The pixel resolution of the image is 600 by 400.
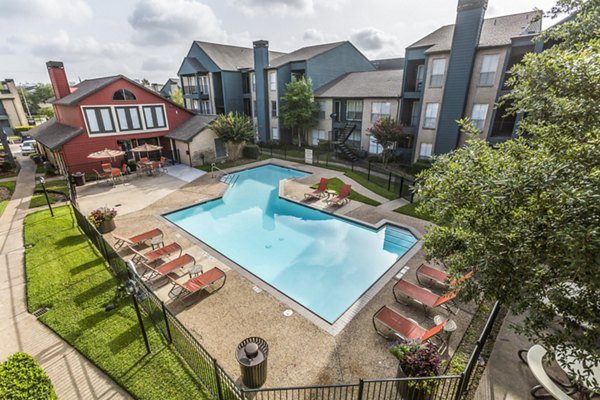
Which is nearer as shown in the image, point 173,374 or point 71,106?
point 173,374

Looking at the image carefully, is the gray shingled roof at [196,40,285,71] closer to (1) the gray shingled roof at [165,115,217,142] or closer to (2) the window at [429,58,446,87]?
(1) the gray shingled roof at [165,115,217,142]

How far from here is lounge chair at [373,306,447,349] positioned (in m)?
7.09

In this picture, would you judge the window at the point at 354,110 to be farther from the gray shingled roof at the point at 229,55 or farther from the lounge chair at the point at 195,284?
the lounge chair at the point at 195,284

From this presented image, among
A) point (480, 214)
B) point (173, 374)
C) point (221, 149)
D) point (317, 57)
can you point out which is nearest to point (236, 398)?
point (173, 374)

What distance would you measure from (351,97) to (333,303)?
2286 centimetres

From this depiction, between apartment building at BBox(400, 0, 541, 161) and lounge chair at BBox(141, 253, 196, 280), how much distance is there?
1932 centimetres

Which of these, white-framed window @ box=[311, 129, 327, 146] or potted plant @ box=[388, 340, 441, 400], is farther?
white-framed window @ box=[311, 129, 327, 146]

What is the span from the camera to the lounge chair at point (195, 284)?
8.89m

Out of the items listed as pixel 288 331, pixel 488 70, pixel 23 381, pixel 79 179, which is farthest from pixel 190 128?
pixel 488 70

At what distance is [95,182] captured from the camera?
21.7 metres

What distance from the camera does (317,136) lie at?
1296 inches

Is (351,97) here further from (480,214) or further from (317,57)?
(480,214)

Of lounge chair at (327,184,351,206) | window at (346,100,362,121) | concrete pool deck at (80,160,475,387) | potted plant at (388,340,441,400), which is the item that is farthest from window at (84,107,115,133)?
potted plant at (388,340,441,400)

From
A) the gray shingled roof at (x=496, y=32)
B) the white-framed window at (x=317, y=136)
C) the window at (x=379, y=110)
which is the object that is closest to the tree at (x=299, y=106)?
the white-framed window at (x=317, y=136)
